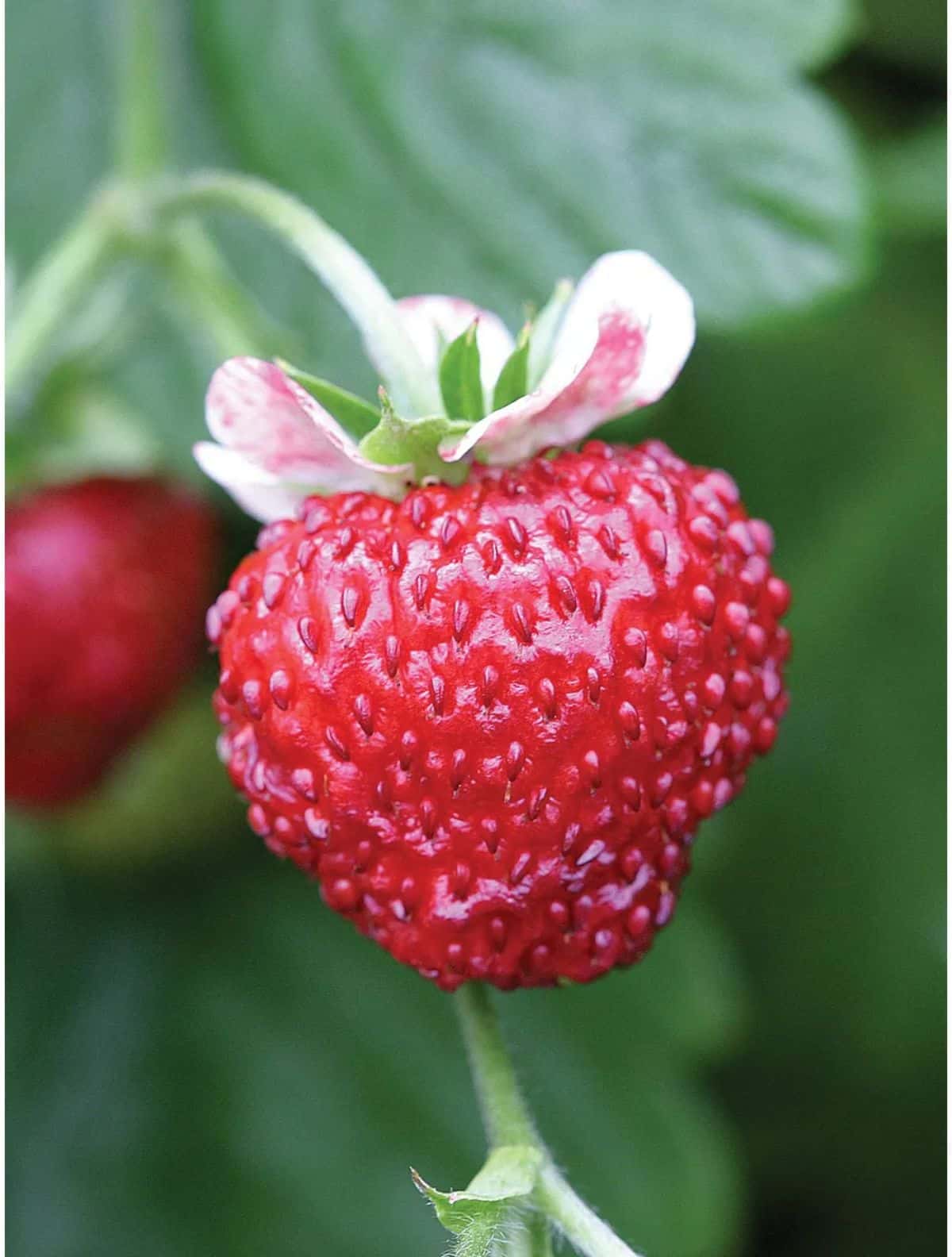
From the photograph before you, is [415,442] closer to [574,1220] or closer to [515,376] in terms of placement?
[515,376]

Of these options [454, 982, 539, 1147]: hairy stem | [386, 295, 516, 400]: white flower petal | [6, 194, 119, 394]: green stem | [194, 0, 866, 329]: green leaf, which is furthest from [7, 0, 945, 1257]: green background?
[454, 982, 539, 1147]: hairy stem

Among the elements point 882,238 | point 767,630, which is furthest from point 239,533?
point 767,630

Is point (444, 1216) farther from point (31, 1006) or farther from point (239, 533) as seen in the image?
point (31, 1006)

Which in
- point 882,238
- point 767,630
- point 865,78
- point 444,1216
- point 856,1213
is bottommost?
point 856,1213

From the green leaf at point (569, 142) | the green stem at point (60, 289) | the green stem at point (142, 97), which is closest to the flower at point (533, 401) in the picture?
the green stem at point (60, 289)

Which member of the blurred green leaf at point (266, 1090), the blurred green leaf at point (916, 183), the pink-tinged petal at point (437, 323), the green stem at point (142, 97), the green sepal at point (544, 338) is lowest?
the blurred green leaf at point (266, 1090)

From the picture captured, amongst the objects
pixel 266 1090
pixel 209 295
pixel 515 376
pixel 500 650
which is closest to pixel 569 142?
pixel 209 295

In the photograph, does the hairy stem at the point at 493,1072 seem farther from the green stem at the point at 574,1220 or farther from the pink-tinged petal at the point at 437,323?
the pink-tinged petal at the point at 437,323
